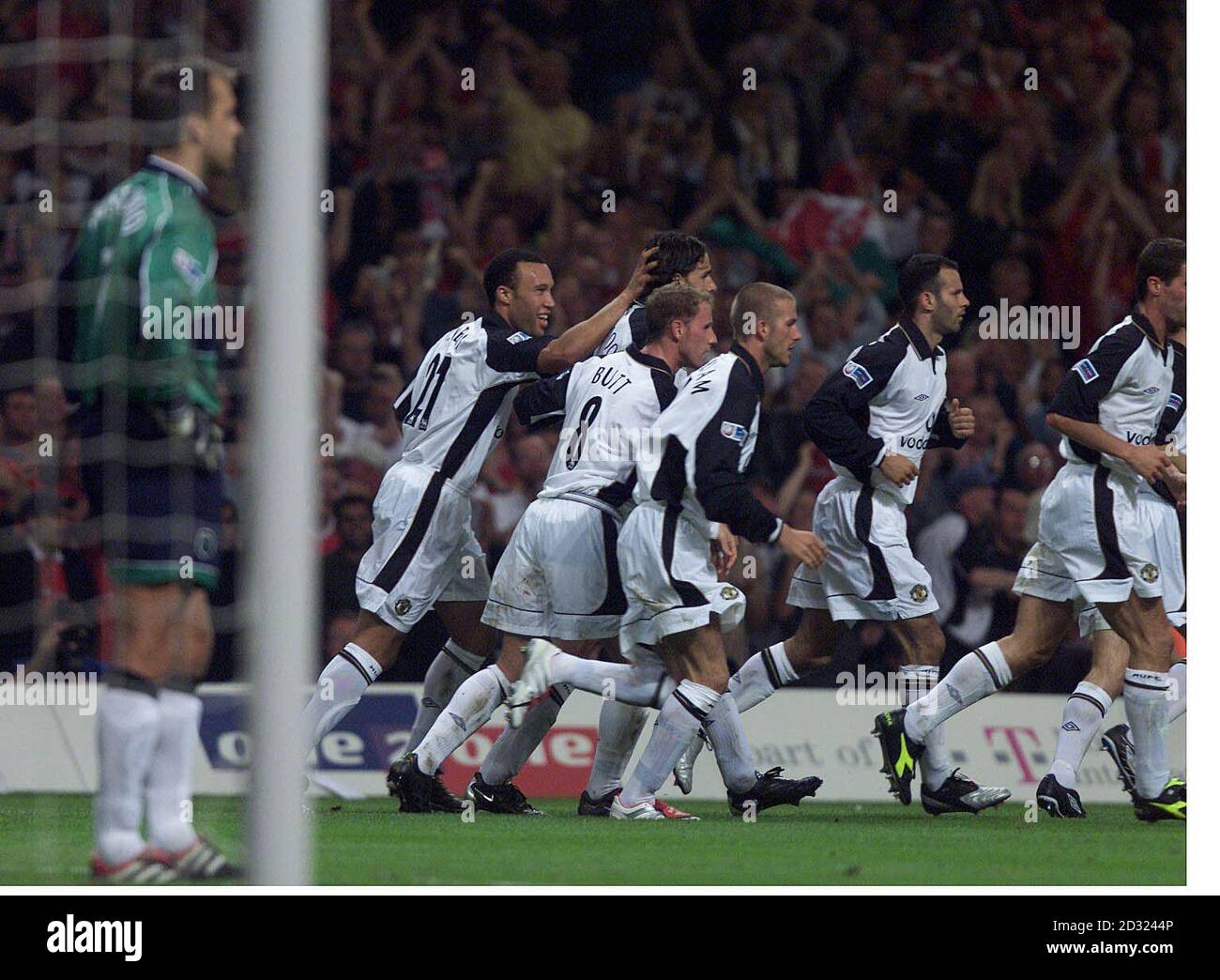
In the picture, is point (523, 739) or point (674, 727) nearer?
point (674, 727)

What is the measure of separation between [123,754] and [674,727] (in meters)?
2.21

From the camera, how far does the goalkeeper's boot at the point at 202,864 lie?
4.79m

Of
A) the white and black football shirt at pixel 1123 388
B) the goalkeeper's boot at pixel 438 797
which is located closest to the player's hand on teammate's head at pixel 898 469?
the white and black football shirt at pixel 1123 388

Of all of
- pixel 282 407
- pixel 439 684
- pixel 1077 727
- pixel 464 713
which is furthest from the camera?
pixel 439 684

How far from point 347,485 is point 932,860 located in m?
4.10

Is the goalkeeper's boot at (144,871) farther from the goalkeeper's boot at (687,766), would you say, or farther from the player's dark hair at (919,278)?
the player's dark hair at (919,278)

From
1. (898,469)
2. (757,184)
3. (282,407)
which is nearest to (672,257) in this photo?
(898,469)

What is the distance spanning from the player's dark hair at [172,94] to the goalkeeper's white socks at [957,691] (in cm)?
333

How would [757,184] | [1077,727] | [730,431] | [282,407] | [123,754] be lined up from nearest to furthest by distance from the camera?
[282,407]
[123,754]
[730,431]
[1077,727]
[757,184]

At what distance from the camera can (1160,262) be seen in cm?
688

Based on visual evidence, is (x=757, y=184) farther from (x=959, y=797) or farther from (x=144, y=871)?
(x=144, y=871)

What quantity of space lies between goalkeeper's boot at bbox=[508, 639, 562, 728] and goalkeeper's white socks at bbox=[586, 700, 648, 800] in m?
0.34

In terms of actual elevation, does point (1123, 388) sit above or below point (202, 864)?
above

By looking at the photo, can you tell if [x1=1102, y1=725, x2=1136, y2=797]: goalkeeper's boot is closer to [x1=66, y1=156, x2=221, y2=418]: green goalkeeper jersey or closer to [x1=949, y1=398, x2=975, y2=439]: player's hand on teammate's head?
[x1=949, y1=398, x2=975, y2=439]: player's hand on teammate's head
